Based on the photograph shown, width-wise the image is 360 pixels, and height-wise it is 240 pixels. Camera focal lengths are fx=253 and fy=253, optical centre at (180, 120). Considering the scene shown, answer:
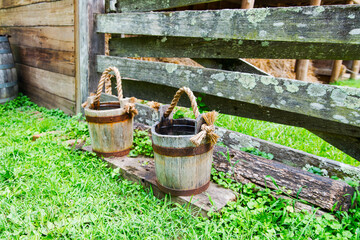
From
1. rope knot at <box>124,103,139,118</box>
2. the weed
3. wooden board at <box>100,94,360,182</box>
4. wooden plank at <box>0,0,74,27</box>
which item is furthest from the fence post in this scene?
the weed

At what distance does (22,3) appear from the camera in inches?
203

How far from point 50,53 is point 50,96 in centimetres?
81

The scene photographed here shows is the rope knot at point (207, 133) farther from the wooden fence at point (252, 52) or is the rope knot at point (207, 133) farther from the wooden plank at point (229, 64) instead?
the wooden plank at point (229, 64)

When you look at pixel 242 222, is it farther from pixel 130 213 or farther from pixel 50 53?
pixel 50 53

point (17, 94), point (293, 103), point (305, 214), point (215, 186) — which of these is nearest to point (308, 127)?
point (293, 103)

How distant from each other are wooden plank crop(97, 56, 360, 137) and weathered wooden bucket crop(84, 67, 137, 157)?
0.72 metres

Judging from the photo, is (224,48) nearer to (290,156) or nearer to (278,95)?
(278,95)

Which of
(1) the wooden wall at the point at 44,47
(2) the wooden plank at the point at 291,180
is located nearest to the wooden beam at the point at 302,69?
(2) the wooden plank at the point at 291,180

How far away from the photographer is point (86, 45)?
3785mm

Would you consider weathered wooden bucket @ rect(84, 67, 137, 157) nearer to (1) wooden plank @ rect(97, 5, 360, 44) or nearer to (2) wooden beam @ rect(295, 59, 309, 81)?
(1) wooden plank @ rect(97, 5, 360, 44)

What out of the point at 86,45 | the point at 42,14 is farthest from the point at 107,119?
the point at 42,14

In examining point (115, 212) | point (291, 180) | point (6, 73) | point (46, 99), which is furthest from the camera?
point (6, 73)

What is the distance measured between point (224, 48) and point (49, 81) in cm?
363

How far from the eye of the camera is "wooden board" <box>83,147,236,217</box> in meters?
1.91
